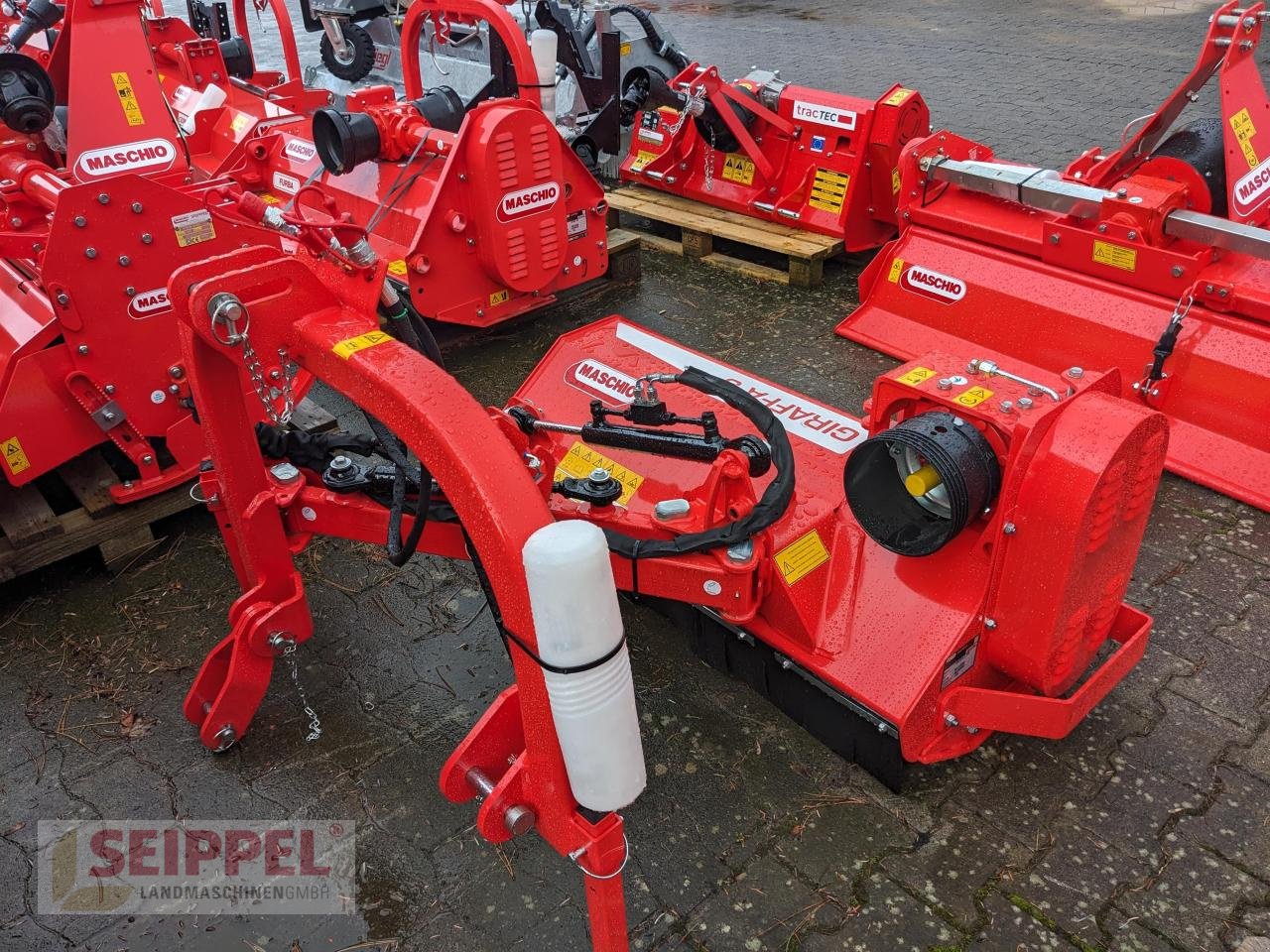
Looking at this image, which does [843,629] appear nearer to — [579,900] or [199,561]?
[579,900]

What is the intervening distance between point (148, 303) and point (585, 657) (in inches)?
104

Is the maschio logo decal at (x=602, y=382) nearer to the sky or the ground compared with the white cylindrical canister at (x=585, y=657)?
nearer to the ground

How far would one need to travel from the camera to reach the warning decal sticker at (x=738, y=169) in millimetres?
5762

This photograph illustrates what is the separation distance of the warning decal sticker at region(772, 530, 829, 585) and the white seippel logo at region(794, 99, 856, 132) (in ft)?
11.2

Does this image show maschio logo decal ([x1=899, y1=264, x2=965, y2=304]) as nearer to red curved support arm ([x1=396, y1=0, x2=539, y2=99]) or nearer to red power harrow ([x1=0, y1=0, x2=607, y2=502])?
red power harrow ([x1=0, y1=0, x2=607, y2=502])

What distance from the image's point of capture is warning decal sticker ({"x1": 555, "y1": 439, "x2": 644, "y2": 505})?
2818mm

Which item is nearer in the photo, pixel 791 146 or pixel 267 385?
pixel 267 385

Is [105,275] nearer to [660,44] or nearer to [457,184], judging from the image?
[457,184]

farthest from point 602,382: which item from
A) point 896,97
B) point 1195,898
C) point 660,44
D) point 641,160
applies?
point 660,44

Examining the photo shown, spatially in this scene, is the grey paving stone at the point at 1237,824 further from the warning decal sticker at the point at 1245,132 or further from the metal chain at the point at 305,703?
the warning decal sticker at the point at 1245,132

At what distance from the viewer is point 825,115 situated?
17.4 ft

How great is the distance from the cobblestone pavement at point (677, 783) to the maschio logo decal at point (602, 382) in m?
0.73

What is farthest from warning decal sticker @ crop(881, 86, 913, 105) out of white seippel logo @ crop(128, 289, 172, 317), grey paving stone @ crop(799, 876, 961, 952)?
grey paving stone @ crop(799, 876, 961, 952)

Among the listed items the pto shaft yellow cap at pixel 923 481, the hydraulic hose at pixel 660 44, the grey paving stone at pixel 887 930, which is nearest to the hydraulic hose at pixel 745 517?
the pto shaft yellow cap at pixel 923 481
